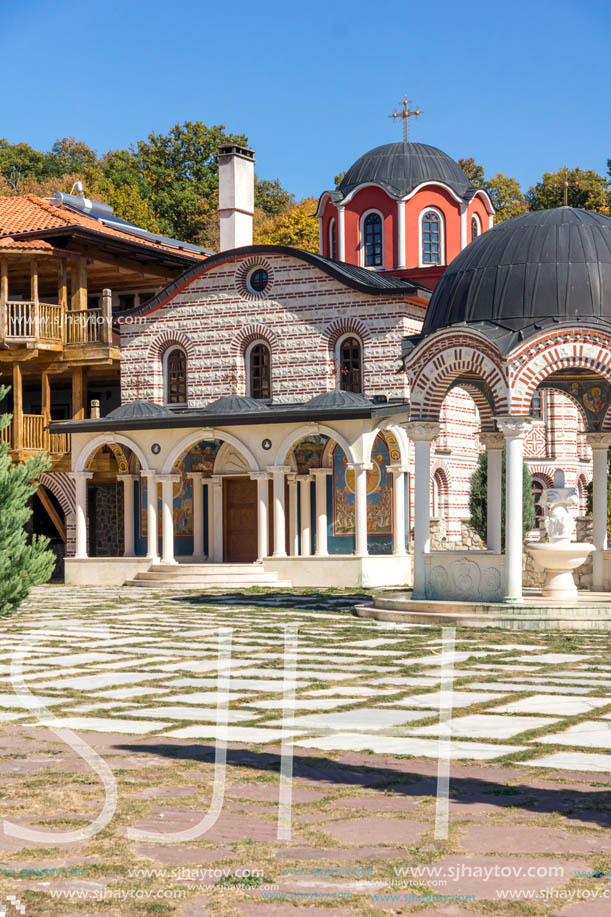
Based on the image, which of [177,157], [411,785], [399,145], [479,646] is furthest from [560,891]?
[177,157]

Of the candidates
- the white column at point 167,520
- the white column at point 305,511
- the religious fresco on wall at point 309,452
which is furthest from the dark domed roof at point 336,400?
the white column at point 167,520

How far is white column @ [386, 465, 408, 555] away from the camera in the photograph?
27859 millimetres

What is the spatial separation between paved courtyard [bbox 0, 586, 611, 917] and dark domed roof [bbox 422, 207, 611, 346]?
18.9 ft

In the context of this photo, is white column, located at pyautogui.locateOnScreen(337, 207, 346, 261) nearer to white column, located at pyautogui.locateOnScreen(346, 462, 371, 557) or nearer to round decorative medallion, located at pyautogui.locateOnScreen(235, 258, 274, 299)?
round decorative medallion, located at pyautogui.locateOnScreen(235, 258, 274, 299)

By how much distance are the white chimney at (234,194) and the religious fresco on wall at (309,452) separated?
7720 millimetres

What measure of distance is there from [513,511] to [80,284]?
18.1 metres

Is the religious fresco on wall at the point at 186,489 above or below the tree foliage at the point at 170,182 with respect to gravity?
below

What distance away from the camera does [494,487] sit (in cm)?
2106

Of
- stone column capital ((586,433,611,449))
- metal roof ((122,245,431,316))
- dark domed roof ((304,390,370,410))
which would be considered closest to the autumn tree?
metal roof ((122,245,431,316))

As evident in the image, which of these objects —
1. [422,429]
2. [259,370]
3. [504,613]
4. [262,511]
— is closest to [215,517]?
[262,511]

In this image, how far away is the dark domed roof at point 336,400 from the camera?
27.2 meters

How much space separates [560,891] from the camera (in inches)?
219

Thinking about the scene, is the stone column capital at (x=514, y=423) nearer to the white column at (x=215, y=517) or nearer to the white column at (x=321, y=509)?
the white column at (x=321, y=509)

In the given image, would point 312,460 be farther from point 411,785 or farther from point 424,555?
point 411,785
